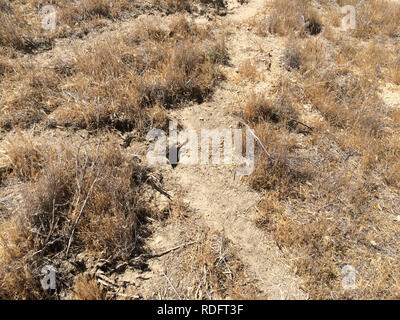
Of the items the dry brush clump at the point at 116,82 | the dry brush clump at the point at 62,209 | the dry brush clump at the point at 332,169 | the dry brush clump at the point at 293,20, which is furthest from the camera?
the dry brush clump at the point at 293,20

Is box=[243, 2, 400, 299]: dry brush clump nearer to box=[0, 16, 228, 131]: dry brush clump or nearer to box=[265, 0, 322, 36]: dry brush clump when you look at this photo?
box=[265, 0, 322, 36]: dry brush clump

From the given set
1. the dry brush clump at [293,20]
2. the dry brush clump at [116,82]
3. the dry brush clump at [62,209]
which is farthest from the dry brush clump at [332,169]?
the dry brush clump at [62,209]

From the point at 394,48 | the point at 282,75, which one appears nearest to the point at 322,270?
the point at 282,75

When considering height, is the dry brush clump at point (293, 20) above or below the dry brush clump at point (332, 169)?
above

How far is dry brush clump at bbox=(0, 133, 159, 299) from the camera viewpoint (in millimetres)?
2710

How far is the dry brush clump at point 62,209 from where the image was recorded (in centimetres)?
271

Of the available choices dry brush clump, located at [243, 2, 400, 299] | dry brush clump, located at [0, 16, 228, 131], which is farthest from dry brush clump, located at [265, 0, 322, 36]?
dry brush clump, located at [0, 16, 228, 131]

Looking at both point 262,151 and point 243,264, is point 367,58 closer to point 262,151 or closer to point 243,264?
point 262,151

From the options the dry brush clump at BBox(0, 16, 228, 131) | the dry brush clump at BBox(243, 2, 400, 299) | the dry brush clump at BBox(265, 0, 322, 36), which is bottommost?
the dry brush clump at BBox(243, 2, 400, 299)

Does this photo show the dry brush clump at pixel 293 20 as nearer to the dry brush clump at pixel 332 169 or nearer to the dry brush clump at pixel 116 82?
the dry brush clump at pixel 332 169

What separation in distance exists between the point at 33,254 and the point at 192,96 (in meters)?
3.04

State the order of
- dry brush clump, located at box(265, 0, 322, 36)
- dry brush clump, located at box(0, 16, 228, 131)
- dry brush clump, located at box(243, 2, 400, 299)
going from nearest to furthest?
dry brush clump, located at box(243, 2, 400, 299)
dry brush clump, located at box(0, 16, 228, 131)
dry brush clump, located at box(265, 0, 322, 36)

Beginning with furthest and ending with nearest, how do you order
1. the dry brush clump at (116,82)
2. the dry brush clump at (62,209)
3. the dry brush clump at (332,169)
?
the dry brush clump at (116,82) < the dry brush clump at (332,169) < the dry brush clump at (62,209)

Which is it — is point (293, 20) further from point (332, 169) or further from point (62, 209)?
point (62, 209)
